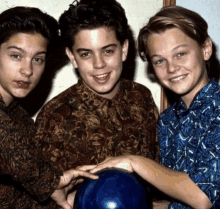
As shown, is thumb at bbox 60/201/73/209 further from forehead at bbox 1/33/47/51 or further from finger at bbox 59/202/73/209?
forehead at bbox 1/33/47/51

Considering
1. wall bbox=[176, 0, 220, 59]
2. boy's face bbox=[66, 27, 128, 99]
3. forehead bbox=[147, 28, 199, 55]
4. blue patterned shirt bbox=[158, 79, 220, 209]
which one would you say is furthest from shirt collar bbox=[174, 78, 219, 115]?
wall bbox=[176, 0, 220, 59]

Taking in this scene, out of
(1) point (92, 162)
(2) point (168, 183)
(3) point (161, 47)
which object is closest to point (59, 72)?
(1) point (92, 162)

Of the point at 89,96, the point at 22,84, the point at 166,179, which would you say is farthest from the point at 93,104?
the point at 166,179

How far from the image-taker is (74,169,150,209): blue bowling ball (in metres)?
1.70

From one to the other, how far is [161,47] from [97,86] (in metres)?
0.47

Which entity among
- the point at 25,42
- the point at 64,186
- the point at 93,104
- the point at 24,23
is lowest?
the point at 64,186

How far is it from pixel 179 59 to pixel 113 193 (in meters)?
0.82

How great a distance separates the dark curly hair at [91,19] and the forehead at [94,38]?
0.03 m

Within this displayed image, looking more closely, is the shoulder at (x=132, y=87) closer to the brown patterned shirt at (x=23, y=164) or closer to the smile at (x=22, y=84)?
the smile at (x=22, y=84)

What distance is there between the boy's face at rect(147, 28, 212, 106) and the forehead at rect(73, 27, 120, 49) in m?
0.27

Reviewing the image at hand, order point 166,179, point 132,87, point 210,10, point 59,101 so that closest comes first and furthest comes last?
point 166,179
point 59,101
point 132,87
point 210,10

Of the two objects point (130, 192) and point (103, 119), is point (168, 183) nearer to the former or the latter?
point (130, 192)

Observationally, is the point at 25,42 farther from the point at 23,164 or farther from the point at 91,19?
the point at 23,164

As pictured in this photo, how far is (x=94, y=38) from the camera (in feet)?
6.98
